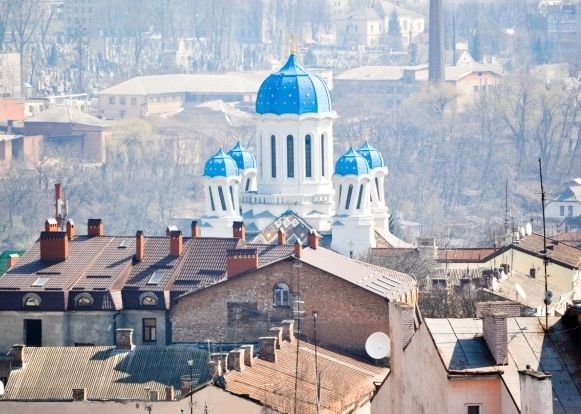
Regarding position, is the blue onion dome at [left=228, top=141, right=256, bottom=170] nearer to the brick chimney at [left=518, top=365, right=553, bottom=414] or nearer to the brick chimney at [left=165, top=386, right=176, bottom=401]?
the brick chimney at [left=165, top=386, right=176, bottom=401]

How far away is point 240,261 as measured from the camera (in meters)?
44.6

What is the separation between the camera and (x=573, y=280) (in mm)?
52469

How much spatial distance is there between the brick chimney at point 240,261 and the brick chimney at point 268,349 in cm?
748

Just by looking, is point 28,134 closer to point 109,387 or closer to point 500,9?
point 500,9

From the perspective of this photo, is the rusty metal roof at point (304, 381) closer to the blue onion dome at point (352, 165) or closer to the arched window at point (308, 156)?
the blue onion dome at point (352, 165)

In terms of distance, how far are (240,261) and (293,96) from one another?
24.9 meters

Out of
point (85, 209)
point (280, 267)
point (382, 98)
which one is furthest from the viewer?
point (382, 98)

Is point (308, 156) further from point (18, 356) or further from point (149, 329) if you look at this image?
point (18, 356)

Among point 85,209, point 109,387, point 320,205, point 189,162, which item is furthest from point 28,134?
point 109,387

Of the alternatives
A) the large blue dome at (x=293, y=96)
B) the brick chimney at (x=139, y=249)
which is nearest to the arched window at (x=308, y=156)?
the large blue dome at (x=293, y=96)

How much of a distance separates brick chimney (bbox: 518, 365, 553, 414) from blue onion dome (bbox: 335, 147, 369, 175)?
4457 cm

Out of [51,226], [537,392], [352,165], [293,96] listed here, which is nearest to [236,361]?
[51,226]

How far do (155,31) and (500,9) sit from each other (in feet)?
61.6

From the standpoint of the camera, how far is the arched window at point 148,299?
144 ft
